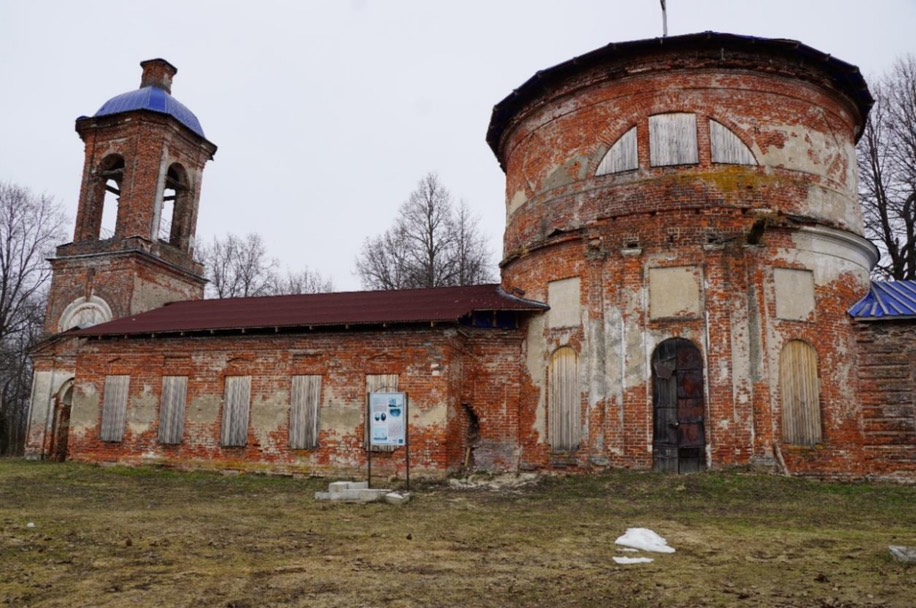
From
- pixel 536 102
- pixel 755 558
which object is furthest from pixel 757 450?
pixel 536 102

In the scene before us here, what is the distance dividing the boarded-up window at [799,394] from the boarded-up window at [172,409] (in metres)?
14.7

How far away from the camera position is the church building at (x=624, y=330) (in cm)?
1419

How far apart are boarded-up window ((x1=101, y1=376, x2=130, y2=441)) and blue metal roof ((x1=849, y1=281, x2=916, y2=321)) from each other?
1845 centimetres

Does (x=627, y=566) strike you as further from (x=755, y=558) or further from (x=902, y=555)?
(x=902, y=555)

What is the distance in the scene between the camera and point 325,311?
1842 cm

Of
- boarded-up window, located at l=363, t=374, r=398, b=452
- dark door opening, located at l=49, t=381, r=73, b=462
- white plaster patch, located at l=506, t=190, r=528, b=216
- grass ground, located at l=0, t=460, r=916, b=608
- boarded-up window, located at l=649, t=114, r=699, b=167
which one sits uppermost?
boarded-up window, located at l=649, t=114, r=699, b=167

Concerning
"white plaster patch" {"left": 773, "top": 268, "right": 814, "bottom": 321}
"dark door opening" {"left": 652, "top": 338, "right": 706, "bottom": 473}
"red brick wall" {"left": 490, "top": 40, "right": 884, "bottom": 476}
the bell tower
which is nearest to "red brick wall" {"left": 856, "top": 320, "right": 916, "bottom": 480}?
"red brick wall" {"left": 490, "top": 40, "right": 884, "bottom": 476}

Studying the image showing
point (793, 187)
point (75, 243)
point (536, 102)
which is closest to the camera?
point (793, 187)

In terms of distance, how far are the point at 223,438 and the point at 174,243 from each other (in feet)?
35.3

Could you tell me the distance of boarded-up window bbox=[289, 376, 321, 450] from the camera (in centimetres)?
1683

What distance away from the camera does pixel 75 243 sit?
23.9 meters

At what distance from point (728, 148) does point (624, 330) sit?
4.65 m

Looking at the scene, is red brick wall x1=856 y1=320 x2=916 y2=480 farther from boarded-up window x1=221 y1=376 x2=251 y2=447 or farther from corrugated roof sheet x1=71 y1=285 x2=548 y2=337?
Result: boarded-up window x1=221 y1=376 x2=251 y2=447

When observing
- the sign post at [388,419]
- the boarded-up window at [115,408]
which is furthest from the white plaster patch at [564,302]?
the boarded-up window at [115,408]
